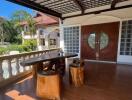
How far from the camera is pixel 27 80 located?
3.20 meters

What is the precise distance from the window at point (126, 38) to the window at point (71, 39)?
2.39 metres

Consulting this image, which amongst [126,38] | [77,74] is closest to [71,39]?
[126,38]

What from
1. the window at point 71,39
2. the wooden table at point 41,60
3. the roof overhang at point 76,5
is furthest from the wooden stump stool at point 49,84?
the window at point 71,39

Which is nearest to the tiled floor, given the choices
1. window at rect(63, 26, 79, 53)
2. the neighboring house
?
window at rect(63, 26, 79, 53)

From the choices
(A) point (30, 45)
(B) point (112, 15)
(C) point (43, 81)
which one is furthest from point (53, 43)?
(C) point (43, 81)

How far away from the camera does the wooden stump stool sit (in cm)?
215

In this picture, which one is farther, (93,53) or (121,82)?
(93,53)

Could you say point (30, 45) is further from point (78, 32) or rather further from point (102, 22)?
point (102, 22)

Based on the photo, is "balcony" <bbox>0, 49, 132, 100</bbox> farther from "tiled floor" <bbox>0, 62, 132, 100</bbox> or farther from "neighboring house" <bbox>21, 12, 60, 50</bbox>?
"neighboring house" <bbox>21, 12, 60, 50</bbox>

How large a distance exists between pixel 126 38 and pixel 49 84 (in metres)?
4.36

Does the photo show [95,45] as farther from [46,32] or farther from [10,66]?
[46,32]

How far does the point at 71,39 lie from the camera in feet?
21.7

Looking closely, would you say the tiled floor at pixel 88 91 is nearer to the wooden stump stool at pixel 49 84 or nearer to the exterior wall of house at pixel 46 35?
the wooden stump stool at pixel 49 84

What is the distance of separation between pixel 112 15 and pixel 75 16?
1.94 meters
